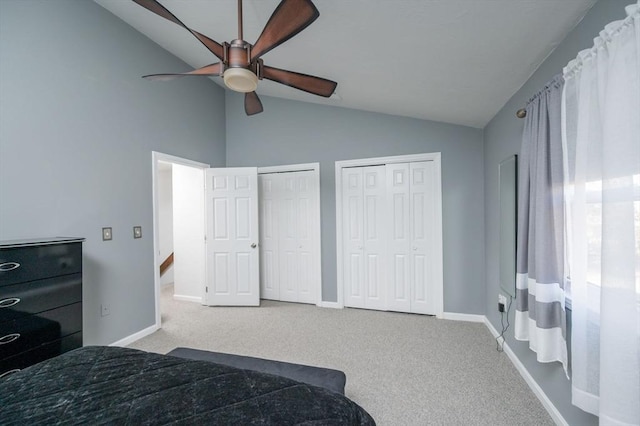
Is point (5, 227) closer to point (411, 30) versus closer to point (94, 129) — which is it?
point (94, 129)

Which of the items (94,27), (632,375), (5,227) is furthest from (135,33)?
(632,375)

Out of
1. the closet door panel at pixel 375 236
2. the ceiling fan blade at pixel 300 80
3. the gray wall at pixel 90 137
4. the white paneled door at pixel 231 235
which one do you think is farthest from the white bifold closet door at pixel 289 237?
the ceiling fan blade at pixel 300 80

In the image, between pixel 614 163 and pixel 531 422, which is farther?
pixel 531 422

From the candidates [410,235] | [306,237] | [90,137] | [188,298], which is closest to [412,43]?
[410,235]

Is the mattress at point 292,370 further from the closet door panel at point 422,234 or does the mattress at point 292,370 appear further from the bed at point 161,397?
the closet door panel at point 422,234

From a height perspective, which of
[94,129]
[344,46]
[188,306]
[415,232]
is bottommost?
[188,306]

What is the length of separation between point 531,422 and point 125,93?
14.6 ft

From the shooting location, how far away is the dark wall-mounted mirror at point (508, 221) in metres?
2.26

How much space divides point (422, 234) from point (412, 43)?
2317mm

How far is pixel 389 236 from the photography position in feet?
11.8

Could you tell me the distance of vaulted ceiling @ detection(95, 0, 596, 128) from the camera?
4.81 feet

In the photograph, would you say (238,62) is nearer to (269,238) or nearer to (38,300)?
(38,300)

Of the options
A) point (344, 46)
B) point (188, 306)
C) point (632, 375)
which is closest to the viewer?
point (632, 375)

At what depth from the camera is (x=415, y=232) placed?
3.49 metres
